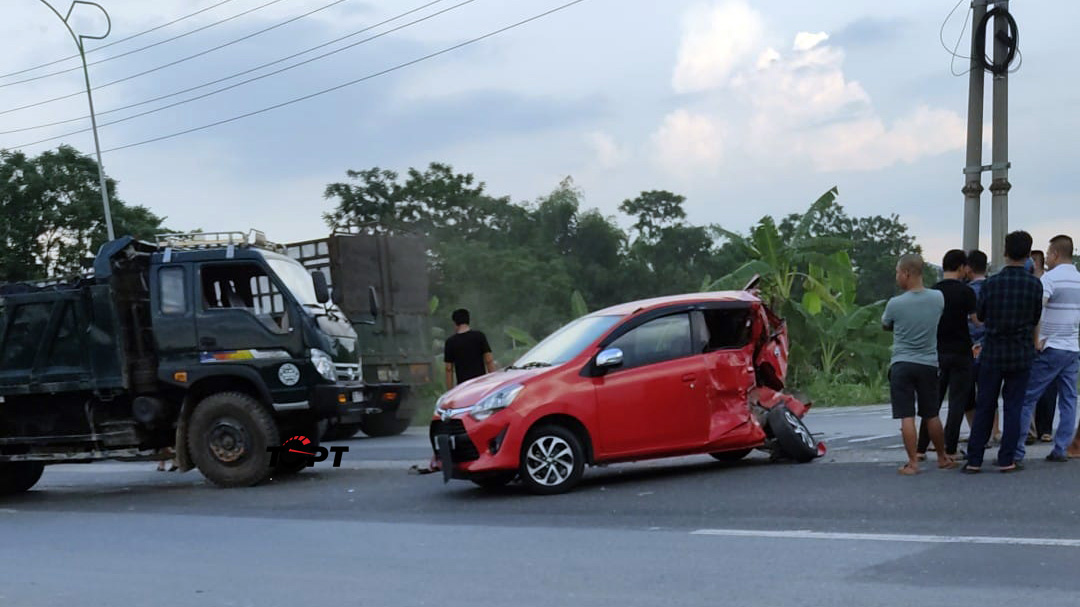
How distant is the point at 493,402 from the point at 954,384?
3859 millimetres

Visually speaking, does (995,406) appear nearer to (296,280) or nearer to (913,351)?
(913,351)

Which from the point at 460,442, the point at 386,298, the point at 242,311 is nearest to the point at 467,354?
the point at 242,311

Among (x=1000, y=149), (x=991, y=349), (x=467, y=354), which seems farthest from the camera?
(x=1000, y=149)

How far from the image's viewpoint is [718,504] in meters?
9.33

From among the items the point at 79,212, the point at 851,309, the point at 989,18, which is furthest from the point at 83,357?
the point at 79,212

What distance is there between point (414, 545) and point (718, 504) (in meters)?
2.42

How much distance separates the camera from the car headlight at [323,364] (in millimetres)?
12727

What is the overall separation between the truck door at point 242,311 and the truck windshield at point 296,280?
0.15 m

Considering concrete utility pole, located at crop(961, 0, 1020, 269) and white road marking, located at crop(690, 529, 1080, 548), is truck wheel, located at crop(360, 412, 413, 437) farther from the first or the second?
white road marking, located at crop(690, 529, 1080, 548)

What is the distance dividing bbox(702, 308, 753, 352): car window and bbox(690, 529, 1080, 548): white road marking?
3.14 meters

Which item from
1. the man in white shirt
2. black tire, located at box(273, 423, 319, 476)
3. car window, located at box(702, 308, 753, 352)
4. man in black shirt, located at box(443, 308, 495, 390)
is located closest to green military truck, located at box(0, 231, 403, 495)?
black tire, located at box(273, 423, 319, 476)

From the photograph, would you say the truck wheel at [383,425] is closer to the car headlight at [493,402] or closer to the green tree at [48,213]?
the car headlight at [493,402]

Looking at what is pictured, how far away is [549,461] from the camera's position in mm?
10297

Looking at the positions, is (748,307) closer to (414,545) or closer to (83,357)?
(414,545)
